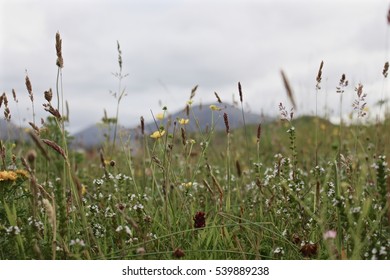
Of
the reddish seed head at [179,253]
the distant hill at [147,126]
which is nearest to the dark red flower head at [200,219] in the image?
the reddish seed head at [179,253]

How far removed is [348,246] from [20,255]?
5.09ft

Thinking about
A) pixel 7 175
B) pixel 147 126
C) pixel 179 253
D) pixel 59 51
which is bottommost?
pixel 179 253

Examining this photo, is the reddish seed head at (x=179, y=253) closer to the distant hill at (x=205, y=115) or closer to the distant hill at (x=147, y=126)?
the distant hill at (x=205, y=115)

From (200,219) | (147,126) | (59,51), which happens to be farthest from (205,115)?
(59,51)

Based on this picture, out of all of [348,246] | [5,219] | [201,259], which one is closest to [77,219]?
[5,219]

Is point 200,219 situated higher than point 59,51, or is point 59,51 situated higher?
point 59,51

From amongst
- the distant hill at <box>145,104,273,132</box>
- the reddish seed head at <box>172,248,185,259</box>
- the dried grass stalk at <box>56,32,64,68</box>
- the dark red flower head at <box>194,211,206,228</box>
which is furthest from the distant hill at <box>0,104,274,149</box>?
the reddish seed head at <box>172,248,185,259</box>

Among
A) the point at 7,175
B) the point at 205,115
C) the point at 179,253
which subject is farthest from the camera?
the point at 205,115

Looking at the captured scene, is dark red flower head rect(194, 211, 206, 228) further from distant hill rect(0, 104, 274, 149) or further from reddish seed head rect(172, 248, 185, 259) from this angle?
distant hill rect(0, 104, 274, 149)

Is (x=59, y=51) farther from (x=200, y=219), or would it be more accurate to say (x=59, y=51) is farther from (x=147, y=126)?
(x=147, y=126)

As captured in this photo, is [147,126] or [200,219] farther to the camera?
[147,126]

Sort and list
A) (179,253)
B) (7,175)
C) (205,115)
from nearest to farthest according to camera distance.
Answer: (179,253), (7,175), (205,115)
